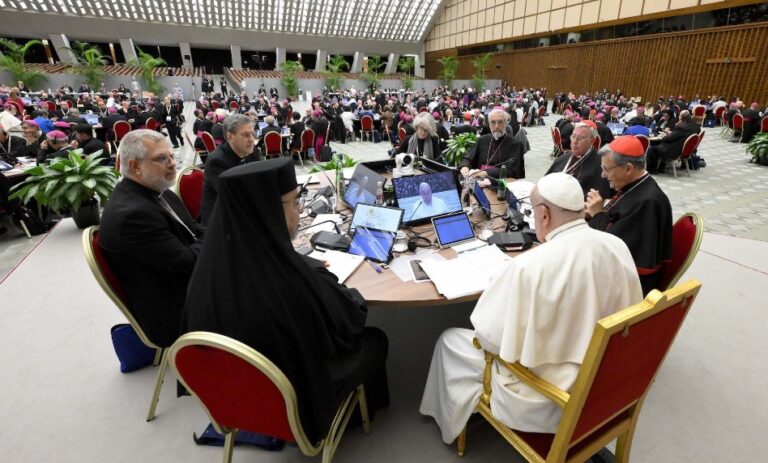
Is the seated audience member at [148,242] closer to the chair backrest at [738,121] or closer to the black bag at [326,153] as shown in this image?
the black bag at [326,153]

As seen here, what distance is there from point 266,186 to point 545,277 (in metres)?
1.04

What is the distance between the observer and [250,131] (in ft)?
10.9

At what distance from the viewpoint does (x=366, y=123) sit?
11.7 meters

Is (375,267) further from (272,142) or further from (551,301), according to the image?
(272,142)

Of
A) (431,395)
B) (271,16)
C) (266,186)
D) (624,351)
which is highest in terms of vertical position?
(271,16)

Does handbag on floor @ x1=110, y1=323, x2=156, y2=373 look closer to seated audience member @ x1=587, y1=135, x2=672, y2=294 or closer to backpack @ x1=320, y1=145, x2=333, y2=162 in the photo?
seated audience member @ x1=587, y1=135, x2=672, y2=294

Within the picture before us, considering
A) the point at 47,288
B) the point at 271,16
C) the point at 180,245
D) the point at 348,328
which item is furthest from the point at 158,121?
the point at 271,16

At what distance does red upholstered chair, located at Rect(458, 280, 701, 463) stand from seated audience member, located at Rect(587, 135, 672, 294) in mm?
995

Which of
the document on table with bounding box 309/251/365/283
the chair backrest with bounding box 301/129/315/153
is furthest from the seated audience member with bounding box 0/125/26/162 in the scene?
the document on table with bounding box 309/251/365/283

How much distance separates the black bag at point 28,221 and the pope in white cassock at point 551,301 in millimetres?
6024

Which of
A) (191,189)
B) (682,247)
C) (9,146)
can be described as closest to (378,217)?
(682,247)

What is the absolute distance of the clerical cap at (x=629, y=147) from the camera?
2.34 m

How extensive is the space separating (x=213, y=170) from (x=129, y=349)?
152 cm

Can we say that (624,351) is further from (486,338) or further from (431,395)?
(431,395)
